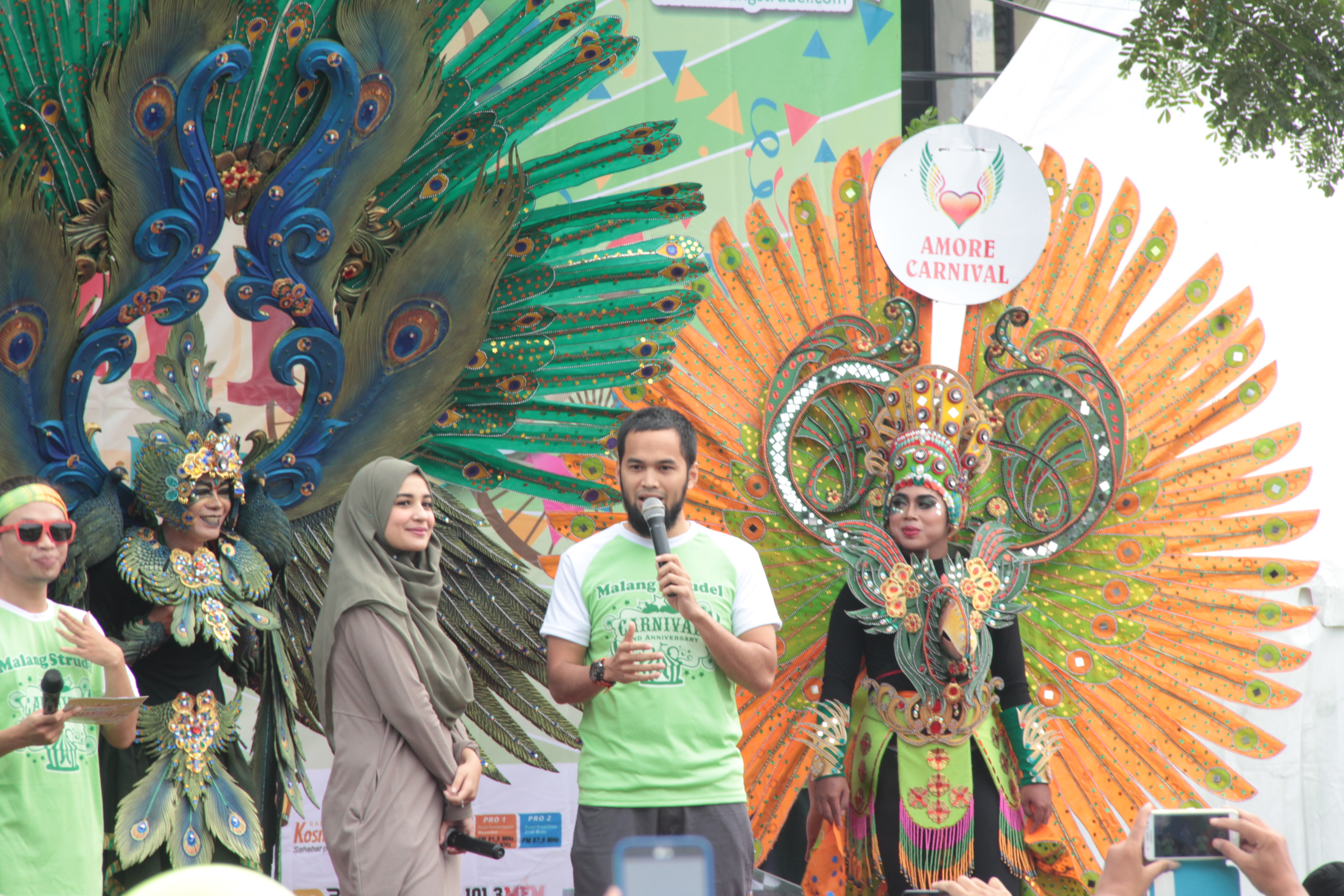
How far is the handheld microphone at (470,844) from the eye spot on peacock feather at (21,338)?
138 centimetres

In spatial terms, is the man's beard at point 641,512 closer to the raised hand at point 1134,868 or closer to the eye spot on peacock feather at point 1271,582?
the raised hand at point 1134,868

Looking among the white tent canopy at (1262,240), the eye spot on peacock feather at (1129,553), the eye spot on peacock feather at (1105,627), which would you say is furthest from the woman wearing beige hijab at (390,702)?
the white tent canopy at (1262,240)

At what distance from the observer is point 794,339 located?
4.17 m

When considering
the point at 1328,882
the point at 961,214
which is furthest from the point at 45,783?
the point at 961,214

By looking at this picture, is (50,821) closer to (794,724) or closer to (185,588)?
(185,588)

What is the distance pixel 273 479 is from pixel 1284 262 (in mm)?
3437

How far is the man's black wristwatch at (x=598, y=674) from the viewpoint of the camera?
2.65 m

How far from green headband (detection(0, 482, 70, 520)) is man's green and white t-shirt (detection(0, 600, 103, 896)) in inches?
7.2

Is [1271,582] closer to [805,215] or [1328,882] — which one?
[805,215]

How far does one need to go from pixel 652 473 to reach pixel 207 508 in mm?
1011

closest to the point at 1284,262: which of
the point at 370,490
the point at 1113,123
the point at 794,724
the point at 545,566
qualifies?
the point at 1113,123

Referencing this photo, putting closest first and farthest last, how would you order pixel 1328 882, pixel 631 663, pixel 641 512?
pixel 1328 882
pixel 631 663
pixel 641 512

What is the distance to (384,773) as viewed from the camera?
8.78 feet

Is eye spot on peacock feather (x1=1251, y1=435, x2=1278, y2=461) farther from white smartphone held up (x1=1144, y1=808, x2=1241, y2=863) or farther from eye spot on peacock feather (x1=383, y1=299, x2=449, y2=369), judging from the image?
white smartphone held up (x1=1144, y1=808, x2=1241, y2=863)
